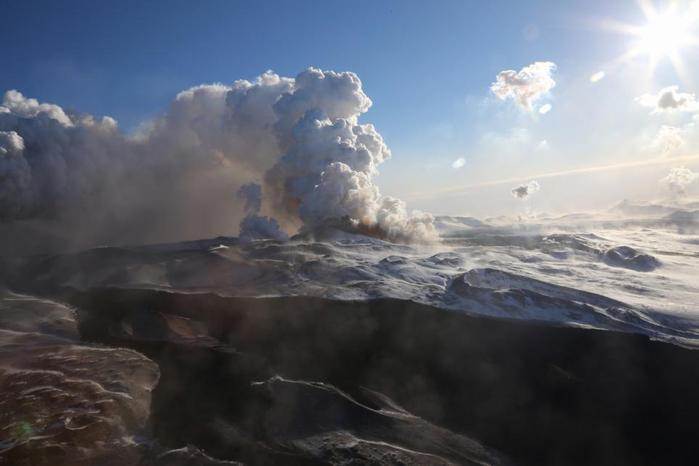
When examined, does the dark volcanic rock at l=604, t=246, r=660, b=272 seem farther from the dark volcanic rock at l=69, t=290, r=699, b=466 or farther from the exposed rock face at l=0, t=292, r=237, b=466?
the exposed rock face at l=0, t=292, r=237, b=466

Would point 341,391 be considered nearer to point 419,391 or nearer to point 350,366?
point 350,366

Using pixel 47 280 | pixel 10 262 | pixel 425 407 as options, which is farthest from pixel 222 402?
pixel 10 262

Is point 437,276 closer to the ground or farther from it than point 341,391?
farther from it

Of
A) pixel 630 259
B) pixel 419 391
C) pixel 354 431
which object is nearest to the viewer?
pixel 354 431

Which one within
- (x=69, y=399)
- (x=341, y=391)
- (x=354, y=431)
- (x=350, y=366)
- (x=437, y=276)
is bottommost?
(x=69, y=399)

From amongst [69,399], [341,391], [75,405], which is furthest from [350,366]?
[69,399]

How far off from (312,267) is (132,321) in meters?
26.2

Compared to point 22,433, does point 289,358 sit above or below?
above

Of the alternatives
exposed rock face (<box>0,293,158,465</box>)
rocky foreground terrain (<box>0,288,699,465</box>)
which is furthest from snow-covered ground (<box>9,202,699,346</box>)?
exposed rock face (<box>0,293,158,465</box>)

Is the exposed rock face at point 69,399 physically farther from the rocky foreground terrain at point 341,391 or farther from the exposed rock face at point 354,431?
the exposed rock face at point 354,431

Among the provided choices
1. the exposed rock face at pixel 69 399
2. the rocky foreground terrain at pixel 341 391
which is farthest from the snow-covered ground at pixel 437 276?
the exposed rock face at pixel 69 399

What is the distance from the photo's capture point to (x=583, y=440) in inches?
881

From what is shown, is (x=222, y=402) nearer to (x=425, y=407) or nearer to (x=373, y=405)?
(x=373, y=405)

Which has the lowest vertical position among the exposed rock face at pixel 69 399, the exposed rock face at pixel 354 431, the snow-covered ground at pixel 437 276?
the exposed rock face at pixel 69 399
